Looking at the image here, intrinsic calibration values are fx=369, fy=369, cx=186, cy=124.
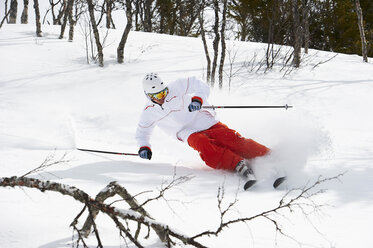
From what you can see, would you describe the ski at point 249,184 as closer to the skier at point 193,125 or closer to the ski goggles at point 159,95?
the skier at point 193,125

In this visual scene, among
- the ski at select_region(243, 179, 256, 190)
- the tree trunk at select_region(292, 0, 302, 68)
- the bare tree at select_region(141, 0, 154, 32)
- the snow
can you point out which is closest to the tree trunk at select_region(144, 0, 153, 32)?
the bare tree at select_region(141, 0, 154, 32)

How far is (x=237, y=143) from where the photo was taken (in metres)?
3.66

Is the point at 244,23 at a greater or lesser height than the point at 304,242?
greater

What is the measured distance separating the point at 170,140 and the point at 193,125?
121 centimetres

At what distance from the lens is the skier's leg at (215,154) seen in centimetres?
345

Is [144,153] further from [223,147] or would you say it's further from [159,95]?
[223,147]

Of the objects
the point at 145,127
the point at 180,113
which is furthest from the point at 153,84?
the point at 145,127

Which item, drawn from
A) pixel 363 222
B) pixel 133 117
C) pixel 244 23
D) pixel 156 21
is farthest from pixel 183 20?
pixel 363 222

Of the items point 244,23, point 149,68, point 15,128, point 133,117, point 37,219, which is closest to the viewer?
point 37,219

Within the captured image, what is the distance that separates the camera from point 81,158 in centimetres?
389

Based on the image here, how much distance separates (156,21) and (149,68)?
12649 mm

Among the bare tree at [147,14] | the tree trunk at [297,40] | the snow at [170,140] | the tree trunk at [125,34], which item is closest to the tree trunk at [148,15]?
the bare tree at [147,14]

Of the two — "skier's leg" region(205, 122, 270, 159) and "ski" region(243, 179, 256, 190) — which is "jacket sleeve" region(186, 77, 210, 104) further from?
"ski" region(243, 179, 256, 190)

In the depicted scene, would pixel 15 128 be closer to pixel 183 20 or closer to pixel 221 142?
pixel 221 142
